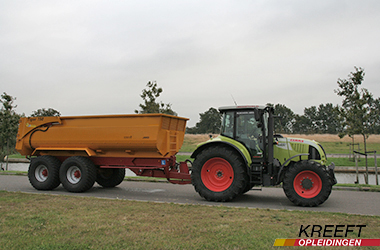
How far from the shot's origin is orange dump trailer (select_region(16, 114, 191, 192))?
10.3 metres

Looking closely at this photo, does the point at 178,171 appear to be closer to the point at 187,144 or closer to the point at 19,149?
the point at 19,149

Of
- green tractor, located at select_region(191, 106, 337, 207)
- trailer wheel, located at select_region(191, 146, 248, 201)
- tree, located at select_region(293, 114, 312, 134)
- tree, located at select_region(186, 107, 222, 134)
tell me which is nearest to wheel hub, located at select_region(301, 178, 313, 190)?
green tractor, located at select_region(191, 106, 337, 207)

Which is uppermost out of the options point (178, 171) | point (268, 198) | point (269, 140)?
point (269, 140)

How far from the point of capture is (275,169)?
907 centimetres

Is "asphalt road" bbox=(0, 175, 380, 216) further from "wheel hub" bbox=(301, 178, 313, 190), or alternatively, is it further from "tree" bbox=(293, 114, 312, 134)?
"tree" bbox=(293, 114, 312, 134)

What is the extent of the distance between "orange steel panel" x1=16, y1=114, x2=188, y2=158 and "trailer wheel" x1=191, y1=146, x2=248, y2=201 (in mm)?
1426

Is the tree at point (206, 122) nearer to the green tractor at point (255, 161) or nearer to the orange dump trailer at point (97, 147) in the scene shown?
the orange dump trailer at point (97, 147)

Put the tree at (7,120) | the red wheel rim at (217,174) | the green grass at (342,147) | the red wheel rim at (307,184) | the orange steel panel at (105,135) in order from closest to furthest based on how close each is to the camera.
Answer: the red wheel rim at (307,184)
the red wheel rim at (217,174)
the orange steel panel at (105,135)
the tree at (7,120)
the green grass at (342,147)

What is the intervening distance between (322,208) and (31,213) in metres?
6.74

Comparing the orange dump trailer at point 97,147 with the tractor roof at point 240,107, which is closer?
the tractor roof at point 240,107

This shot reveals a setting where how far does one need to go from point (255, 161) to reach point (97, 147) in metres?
5.13

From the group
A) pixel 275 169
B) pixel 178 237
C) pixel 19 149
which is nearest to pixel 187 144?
pixel 19 149

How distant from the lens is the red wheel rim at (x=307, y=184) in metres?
8.46

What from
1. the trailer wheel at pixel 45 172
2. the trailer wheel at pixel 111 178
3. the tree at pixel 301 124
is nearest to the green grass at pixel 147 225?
the trailer wheel at pixel 45 172
